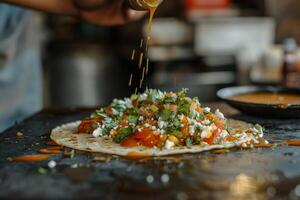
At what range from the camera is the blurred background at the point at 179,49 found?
594 centimetres

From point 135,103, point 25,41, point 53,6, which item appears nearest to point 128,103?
point 135,103

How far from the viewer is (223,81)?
600 cm

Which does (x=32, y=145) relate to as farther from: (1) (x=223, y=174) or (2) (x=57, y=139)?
(1) (x=223, y=174)

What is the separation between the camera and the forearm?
11.1ft

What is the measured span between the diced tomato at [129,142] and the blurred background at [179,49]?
2845mm

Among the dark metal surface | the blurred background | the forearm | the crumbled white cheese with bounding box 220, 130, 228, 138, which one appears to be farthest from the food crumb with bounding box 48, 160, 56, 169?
the blurred background

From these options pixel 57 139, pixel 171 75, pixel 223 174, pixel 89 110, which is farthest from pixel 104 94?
pixel 223 174

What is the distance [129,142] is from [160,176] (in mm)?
461

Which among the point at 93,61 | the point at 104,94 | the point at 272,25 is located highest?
the point at 272,25

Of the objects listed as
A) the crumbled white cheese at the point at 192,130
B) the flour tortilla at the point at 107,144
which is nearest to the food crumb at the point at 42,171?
the flour tortilla at the point at 107,144

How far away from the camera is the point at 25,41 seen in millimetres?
4203

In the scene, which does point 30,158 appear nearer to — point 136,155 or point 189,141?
point 136,155

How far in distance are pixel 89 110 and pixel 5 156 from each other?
3.70 ft

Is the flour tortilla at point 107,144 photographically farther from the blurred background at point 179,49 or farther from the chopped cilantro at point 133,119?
the blurred background at point 179,49
